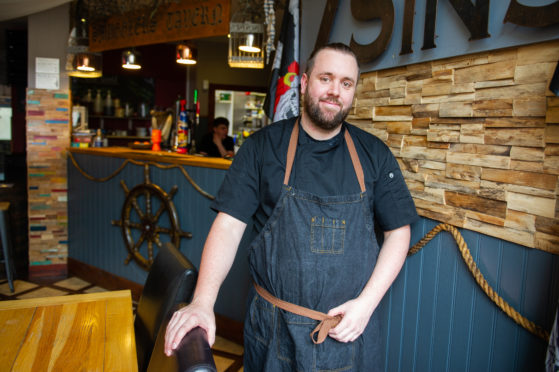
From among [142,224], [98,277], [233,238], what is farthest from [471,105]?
[98,277]

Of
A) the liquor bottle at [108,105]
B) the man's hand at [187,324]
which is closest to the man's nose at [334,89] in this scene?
the man's hand at [187,324]

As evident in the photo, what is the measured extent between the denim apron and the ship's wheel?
1911 millimetres

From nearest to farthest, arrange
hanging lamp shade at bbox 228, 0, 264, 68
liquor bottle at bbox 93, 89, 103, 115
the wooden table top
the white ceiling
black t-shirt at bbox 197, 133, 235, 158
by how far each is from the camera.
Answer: the wooden table top, hanging lamp shade at bbox 228, 0, 264, 68, the white ceiling, black t-shirt at bbox 197, 133, 235, 158, liquor bottle at bbox 93, 89, 103, 115

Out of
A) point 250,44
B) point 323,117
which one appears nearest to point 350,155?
point 323,117

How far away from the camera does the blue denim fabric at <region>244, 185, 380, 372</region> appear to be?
1438 mm

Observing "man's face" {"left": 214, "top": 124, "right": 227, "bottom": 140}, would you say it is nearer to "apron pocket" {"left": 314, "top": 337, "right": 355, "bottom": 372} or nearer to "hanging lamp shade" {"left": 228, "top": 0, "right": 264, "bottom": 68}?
"hanging lamp shade" {"left": 228, "top": 0, "right": 264, "bottom": 68}

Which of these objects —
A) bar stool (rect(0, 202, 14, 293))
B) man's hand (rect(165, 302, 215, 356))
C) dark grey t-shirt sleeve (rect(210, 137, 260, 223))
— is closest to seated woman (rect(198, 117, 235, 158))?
bar stool (rect(0, 202, 14, 293))

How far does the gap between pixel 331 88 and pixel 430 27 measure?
55 cm

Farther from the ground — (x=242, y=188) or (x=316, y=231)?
(x=242, y=188)

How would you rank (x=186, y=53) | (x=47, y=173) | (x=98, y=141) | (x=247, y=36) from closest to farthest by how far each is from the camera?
(x=247, y=36)
(x=186, y=53)
(x=47, y=173)
(x=98, y=141)

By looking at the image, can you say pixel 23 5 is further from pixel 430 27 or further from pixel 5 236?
pixel 430 27

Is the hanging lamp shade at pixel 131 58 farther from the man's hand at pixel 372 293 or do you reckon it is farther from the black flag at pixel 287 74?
the man's hand at pixel 372 293

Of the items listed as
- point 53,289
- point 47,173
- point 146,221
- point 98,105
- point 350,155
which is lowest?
point 53,289

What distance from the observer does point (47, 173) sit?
4.36m
